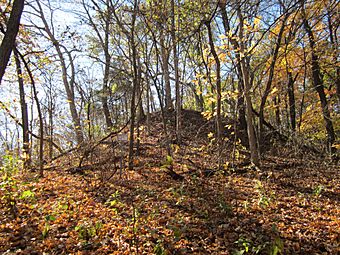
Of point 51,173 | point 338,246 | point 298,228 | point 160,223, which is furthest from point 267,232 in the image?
point 51,173

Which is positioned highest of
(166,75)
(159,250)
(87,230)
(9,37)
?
(166,75)

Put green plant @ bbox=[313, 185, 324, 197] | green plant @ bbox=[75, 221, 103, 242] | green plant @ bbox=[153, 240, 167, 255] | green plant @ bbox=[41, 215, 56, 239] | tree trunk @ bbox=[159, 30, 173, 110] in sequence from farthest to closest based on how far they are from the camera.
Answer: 1. tree trunk @ bbox=[159, 30, 173, 110]
2. green plant @ bbox=[313, 185, 324, 197]
3. green plant @ bbox=[75, 221, 103, 242]
4. green plant @ bbox=[41, 215, 56, 239]
5. green plant @ bbox=[153, 240, 167, 255]

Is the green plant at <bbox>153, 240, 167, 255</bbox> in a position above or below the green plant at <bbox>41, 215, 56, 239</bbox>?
below

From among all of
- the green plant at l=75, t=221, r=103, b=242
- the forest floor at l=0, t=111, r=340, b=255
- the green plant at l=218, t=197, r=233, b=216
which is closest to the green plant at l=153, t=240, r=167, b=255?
the forest floor at l=0, t=111, r=340, b=255

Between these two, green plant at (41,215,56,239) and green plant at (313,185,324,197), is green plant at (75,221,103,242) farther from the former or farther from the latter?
green plant at (313,185,324,197)

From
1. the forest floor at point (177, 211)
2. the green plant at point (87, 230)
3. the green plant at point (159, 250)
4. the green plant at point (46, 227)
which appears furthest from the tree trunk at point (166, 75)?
the green plant at point (159, 250)

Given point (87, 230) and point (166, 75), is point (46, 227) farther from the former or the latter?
point (166, 75)

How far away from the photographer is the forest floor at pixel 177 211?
10.9 feet

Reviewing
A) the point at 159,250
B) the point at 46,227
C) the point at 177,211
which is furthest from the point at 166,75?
the point at 159,250

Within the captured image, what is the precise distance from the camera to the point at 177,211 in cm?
444

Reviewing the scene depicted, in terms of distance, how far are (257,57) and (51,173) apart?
938 centimetres

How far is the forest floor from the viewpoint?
10.9 ft

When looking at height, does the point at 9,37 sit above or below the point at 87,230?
above

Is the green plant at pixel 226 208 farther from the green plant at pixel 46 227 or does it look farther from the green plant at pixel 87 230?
the green plant at pixel 46 227
